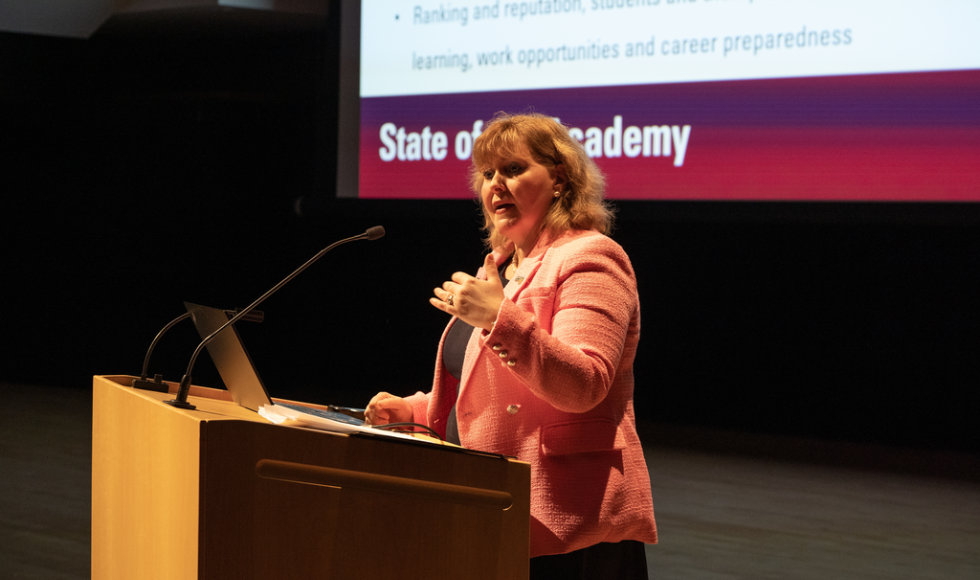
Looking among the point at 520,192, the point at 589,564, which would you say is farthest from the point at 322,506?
the point at 520,192

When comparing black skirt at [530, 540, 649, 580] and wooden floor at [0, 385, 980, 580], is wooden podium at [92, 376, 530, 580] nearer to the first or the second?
black skirt at [530, 540, 649, 580]

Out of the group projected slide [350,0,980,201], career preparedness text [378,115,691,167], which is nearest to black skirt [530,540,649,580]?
career preparedness text [378,115,691,167]

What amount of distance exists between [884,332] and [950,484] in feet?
2.53

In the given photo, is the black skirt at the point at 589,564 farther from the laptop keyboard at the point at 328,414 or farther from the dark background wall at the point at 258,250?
the dark background wall at the point at 258,250

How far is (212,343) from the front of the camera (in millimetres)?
1561

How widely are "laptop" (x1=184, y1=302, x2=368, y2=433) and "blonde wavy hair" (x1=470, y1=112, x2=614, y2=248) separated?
46 centimetres

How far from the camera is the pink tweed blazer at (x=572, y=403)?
1.34 m

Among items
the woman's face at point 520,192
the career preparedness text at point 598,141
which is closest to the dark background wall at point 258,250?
the career preparedness text at point 598,141

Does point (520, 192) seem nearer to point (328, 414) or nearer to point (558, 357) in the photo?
point (558, 357)

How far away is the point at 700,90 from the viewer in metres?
4.14

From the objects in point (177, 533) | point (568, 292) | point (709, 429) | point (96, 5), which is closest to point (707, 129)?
point (709, 429)

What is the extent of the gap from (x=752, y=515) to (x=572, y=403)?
2.58 metres

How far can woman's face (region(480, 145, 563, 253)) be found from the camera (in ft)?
5.11

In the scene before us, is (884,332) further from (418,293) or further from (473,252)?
(418,293)
